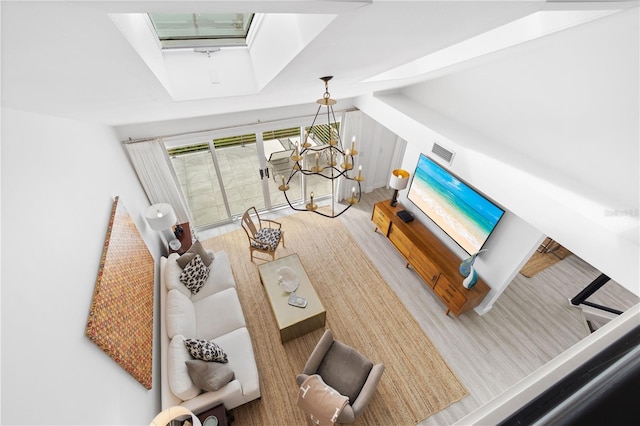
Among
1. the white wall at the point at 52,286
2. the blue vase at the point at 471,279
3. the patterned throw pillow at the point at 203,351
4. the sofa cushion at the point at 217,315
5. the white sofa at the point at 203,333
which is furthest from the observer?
the blue vase at the point at 471,279

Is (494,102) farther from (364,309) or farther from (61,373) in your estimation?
(61,373)

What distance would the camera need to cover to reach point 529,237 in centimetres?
302

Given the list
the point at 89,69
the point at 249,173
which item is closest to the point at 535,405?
the point at 89,69

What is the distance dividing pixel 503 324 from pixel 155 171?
5.47 metres

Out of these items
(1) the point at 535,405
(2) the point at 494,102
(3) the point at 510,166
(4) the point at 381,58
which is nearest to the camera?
(1) the point at 535,405

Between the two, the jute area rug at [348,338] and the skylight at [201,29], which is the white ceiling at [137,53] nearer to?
the skylight at [201,29]

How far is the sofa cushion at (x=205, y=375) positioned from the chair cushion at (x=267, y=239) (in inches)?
79.2

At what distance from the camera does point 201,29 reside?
78.9 inches

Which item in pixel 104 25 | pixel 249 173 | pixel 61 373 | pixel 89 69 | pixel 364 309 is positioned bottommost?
pixel 364 309

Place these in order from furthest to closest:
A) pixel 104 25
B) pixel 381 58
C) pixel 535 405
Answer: pixel 381 58, pixel 104 25, pixel 535 405

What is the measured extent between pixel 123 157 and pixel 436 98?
14.3 feet

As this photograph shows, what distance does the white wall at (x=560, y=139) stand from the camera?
78.9 inches

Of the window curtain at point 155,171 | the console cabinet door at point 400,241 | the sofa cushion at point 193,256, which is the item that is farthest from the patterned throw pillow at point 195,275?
the console cabinet door at point 400,241

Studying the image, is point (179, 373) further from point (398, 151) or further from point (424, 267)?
point (398, 151)
